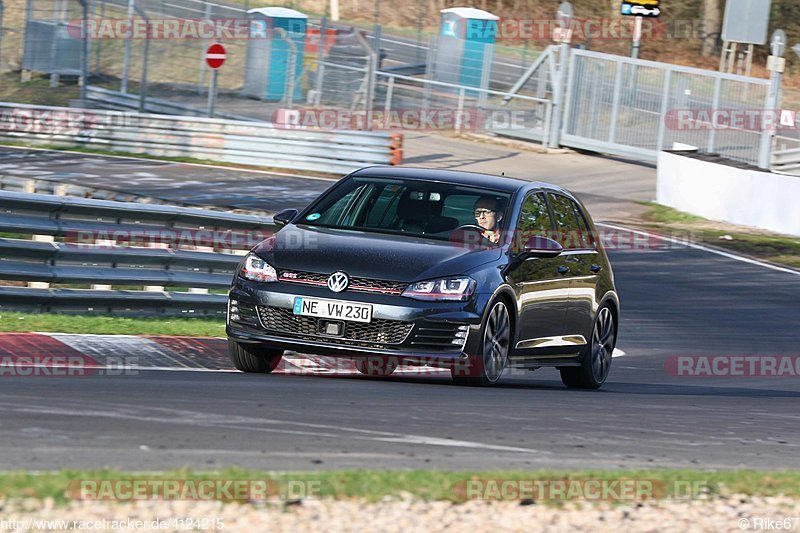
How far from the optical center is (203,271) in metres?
12.5

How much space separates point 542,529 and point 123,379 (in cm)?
402

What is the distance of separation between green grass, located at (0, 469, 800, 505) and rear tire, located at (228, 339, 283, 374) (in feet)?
12.8

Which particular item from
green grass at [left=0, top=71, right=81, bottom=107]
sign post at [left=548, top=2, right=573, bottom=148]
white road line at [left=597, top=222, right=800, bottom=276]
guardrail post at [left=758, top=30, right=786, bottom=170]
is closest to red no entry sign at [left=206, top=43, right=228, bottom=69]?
green grass at [left=0, top=71, right=81, bottom=107]

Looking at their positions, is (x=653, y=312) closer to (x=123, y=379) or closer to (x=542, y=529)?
(x=123, y=379)

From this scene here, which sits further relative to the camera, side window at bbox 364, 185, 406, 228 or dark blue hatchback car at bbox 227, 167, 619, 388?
side window at bbox 364, 185, 406, 228

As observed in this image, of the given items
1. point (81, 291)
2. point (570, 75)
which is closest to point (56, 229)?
point (81, 291)

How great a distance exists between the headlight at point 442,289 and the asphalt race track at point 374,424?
58 centimetres

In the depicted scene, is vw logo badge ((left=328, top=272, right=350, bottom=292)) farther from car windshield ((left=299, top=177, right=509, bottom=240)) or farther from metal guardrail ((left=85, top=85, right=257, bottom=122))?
metal guardrail ((left=85, top=85, right=257, bottom=122))

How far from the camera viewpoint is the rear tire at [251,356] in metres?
9.57

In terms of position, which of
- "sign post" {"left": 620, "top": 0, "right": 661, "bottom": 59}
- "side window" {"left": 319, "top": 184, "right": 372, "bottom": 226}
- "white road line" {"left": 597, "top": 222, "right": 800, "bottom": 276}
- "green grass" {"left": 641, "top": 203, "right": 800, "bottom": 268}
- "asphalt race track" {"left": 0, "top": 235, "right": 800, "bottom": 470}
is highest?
"sign post" {"left": 620, "top": 0, "right": 661, "bottom": 59}

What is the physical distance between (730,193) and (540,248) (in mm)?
16974

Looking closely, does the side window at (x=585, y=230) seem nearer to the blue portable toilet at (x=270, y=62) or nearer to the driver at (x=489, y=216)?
the driver at (x=489, y=216)

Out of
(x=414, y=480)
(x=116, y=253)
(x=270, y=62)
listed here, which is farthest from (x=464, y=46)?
(x=414, y=480)

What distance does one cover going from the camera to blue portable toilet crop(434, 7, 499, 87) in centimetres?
3884
